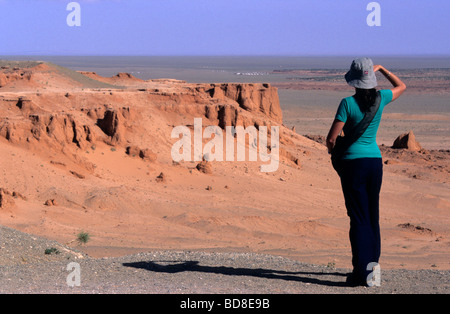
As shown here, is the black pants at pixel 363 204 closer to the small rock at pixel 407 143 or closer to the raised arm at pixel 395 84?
the raised arm at pixel 395 84

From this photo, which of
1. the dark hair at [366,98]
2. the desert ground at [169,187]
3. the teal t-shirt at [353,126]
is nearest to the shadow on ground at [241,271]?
the teal t-shirt at [353,126]

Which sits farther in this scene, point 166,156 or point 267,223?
point 166,156

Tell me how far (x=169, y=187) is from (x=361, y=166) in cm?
1190

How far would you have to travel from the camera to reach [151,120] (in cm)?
2072

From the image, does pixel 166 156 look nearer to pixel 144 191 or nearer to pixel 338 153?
→ pixel 144 191

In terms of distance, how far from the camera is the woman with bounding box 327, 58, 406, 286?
636 centimetres

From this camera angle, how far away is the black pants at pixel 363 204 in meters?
6.40

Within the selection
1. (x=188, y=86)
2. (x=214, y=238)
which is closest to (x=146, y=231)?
(x=214, y=238)

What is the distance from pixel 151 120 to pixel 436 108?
41630mm

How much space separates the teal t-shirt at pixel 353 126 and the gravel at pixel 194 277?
1.43 metres

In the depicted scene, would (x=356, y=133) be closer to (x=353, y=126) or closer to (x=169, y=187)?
(x=353, y=126)
